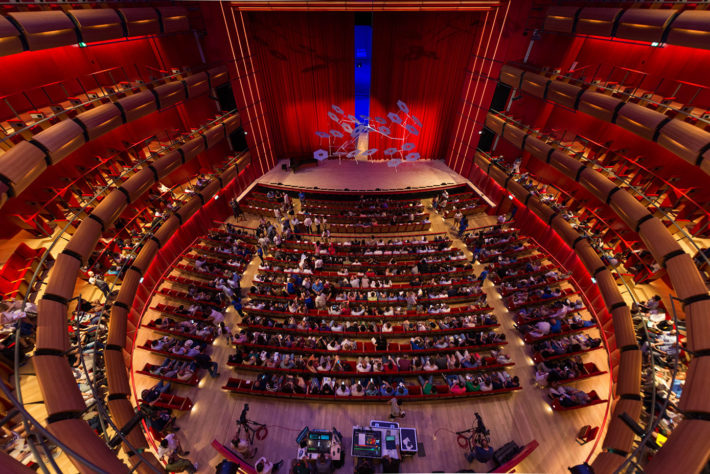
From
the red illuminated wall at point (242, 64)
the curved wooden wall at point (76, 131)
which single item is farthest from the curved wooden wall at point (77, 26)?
the red illuminated wall at point (242, 64)

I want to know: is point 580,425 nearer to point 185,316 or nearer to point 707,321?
point 707,321

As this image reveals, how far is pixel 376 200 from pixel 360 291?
6.18m

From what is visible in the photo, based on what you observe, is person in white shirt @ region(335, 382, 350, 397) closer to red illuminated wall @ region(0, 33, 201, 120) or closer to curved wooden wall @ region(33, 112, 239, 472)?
curved wooden wall @ region(33, 112, 239, 472)

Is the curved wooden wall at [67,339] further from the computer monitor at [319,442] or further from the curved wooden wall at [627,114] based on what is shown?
the curved wooden wall at [627,114]

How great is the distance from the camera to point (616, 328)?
361 inches

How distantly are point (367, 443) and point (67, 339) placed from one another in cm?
715

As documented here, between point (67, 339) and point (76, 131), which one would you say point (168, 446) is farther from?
point (76, 131)

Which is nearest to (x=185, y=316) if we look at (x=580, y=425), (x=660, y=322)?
(x=580, y=425)

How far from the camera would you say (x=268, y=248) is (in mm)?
13828

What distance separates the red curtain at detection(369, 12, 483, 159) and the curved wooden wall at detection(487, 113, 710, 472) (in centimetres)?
682

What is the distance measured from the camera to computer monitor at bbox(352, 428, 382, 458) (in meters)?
7.29

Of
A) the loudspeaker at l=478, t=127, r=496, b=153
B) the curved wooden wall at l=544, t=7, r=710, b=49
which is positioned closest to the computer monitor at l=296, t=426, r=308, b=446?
the curved wooden wall at l=544, t=7, r=710, b=49

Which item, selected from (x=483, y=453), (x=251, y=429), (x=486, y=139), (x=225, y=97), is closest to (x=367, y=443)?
(x=483, y=453)

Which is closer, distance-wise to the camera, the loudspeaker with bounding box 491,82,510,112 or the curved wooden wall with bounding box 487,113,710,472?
the curved wooden wall with bounding box 487,113,710,472
